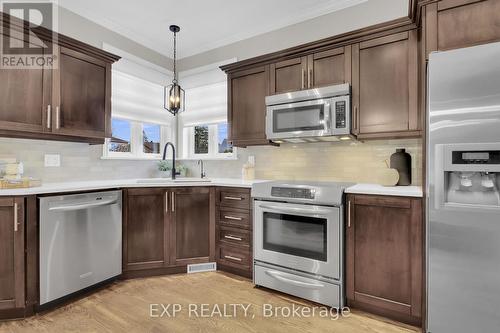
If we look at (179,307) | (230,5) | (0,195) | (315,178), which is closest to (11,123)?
(0,195)

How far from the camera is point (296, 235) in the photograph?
227 centimetres

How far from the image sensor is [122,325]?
1876mm

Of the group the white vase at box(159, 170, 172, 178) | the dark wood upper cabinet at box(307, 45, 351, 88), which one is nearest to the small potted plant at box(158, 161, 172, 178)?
the white vase at box(159, 170, 172, 178)

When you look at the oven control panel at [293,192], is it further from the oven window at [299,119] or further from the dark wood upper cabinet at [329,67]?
the dark wood upper cabinet at [329,67]

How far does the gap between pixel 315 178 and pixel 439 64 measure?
1575mm

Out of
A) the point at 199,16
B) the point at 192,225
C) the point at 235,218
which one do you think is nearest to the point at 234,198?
the point at 235,218

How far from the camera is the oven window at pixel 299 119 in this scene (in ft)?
7.96

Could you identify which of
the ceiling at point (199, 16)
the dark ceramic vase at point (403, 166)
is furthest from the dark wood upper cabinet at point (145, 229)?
the dark ceramic vase at point (403, 166)

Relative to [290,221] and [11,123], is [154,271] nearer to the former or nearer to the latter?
[290,221]

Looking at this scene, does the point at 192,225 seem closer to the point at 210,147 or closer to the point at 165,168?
the point at 165,168

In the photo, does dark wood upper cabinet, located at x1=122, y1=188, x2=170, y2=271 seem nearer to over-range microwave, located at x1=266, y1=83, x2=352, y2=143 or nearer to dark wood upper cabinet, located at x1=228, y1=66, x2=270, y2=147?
dark wood upper cabinet, located at x1=228, y1=66, x2=270, y2=147

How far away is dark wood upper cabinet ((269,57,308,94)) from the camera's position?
103 inches

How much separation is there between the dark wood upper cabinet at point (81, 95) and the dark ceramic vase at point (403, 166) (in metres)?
2.75

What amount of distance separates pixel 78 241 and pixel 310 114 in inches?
88.4
